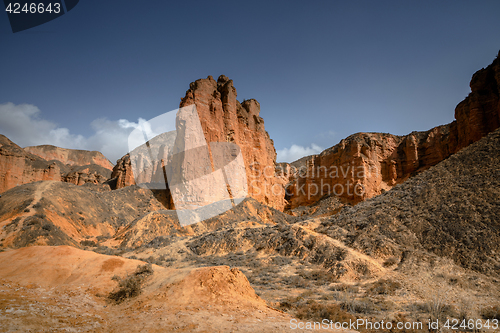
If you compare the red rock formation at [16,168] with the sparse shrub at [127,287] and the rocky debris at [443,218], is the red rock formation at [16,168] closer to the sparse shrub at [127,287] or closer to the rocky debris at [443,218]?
the sparse shrub at [127,287]

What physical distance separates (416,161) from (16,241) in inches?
2597

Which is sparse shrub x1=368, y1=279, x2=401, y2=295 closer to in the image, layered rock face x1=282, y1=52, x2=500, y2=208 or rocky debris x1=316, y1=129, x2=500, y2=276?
rocky debris x1=316, y1=129, x2=500, y2=276

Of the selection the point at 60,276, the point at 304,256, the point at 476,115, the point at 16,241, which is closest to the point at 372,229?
the point at 304,256

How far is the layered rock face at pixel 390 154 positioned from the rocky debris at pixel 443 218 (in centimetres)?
2114

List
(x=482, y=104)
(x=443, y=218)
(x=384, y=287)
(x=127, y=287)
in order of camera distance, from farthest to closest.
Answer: (x=482, y=104), (x=443, y=218), (x=384, y=287), (x=127, y=287)

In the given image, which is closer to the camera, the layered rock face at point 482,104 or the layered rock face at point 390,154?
the layered rock face at point 482,104

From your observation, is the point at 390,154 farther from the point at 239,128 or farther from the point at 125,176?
the point at 125,176

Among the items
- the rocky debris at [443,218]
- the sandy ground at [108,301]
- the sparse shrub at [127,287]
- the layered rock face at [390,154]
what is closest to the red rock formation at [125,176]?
the layered rock face at [390,154]

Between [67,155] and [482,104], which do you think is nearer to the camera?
[482,104]

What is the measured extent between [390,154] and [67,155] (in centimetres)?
11356

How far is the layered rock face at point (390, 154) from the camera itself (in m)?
38.2

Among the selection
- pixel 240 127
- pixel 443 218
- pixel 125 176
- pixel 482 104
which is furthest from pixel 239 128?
pixel 482 104

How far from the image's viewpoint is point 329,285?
1394 centimetres

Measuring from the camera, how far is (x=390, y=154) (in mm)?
57750
